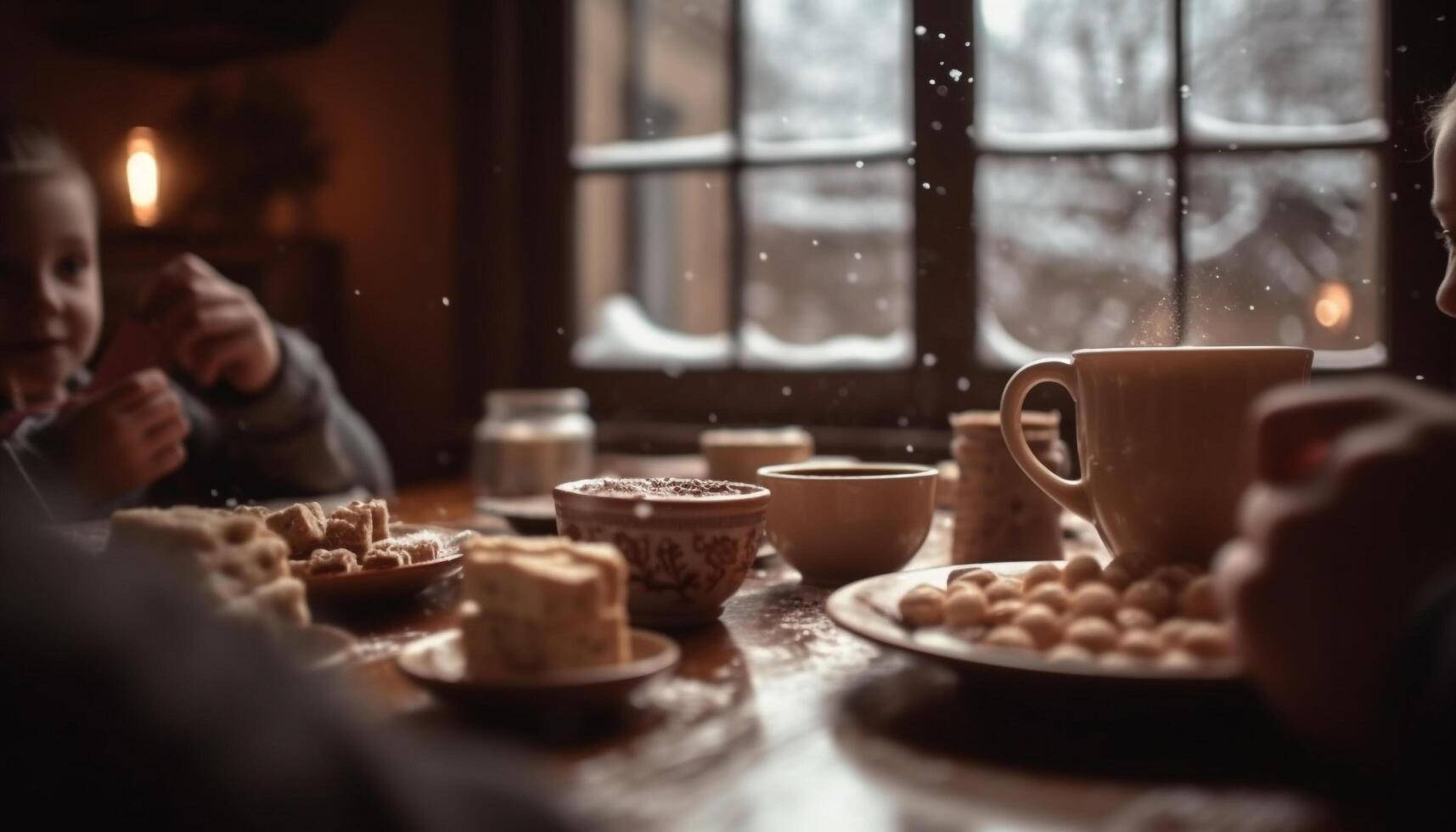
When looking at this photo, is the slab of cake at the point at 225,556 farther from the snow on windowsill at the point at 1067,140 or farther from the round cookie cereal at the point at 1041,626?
the snow on windowsill at the point at 1067,140

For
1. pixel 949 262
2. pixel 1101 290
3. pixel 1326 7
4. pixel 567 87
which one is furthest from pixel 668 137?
pixel 1326 7

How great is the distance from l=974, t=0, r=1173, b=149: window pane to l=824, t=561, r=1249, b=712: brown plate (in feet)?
5.18

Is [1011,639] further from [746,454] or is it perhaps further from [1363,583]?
[746,454]

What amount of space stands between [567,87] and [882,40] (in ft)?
2.14

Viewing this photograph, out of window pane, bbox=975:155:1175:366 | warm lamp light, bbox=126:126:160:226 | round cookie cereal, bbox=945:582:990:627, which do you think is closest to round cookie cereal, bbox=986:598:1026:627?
round cookie cereal, bbox=945:582:990:627

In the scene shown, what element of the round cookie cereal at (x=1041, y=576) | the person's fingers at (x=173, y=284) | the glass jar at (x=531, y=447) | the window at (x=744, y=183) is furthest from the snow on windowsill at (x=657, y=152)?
the round cookie cereal at (x=1041, y=576)

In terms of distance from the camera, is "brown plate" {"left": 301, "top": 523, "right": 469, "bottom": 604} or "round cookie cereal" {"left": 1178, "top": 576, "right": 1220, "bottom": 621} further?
"brown plate" {"left": 301, "top": 523, "right": 469, "bottom": 604}

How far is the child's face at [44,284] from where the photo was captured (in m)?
1.31

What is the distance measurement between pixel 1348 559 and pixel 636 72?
7.01ft

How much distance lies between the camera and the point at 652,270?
93.1 inches

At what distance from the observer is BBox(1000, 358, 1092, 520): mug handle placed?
73 cm

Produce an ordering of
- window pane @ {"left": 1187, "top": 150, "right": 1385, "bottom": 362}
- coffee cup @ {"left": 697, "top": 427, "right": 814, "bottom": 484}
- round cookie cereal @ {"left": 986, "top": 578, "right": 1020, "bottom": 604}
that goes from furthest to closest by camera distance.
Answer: window pane @ {"left": 1187, "top": 150, "right": 1385, "bottom": 362}
coffee cup @ {"left": 697, "top": 427, "right": 814, "bottom": 484}
round cookie cereal @ {"left": 986, "top": 578, "right": 1020, "bottom": 604}

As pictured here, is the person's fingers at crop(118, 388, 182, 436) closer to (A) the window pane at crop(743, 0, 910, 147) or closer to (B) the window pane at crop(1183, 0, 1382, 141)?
(A) the window pane at crop(743, 0, 910, 147)

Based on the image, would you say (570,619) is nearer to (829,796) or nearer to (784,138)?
(829,796)
